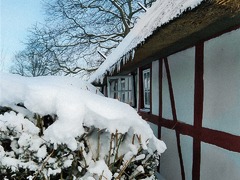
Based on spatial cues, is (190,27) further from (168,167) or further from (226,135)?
(168,167)

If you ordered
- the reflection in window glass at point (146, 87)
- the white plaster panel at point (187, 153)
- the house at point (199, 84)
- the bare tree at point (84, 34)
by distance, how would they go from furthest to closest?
the bare tree at point (84, 34), the reflection in window glass at point (146, 87), the white plaster panel at point (187, 153), the house at point (199, 84)

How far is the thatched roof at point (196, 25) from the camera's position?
2719 millimetres

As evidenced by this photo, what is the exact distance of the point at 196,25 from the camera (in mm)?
3348

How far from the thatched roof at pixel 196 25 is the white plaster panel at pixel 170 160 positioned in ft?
5.14

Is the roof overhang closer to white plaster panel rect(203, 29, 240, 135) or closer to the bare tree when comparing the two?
white plaster panel rect(203, 29, 240, 135)

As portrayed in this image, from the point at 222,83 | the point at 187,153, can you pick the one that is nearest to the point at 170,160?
the point at 187,153

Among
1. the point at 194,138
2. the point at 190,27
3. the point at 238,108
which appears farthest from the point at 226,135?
the point at 190,27

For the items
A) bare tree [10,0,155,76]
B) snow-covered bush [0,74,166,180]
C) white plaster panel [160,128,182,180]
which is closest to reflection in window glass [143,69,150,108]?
white plaster panel [160,128,182,180]

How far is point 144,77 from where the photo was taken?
26.3 feet

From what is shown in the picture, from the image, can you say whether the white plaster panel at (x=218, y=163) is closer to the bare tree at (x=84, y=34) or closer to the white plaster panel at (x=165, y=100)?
the white plaster panel at (x=165, y=100)

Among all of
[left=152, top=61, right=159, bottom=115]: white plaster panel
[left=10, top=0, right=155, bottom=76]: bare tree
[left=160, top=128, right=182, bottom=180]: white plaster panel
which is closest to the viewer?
[left=160, top=128, right=182, bottom=180]: white plaster panel

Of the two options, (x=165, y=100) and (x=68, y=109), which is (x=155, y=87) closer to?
(x=165, y=100)

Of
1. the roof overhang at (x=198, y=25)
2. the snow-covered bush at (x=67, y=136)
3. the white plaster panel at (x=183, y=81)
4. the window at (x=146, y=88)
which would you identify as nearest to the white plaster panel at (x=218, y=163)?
the white plaster panel at (x=183, y=81)

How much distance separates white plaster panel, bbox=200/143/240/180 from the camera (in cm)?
341
